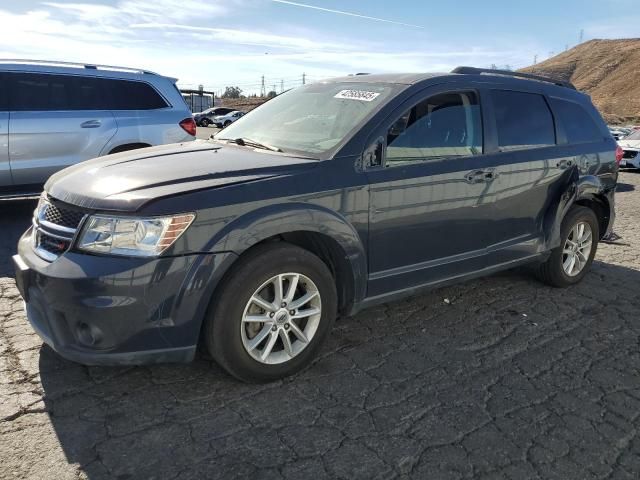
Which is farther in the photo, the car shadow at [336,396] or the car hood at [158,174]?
the car hood at [158,174]

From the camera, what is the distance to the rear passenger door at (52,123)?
6469 millimetres

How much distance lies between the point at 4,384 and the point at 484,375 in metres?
2.77

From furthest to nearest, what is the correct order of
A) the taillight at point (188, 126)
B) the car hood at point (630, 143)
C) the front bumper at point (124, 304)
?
the car hood at point (630, 143)
the taillight at point (188, 126)
the front bumper at point (124, 304)

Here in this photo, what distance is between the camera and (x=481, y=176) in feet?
13.2

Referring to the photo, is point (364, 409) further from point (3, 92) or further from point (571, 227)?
point (3, 92)

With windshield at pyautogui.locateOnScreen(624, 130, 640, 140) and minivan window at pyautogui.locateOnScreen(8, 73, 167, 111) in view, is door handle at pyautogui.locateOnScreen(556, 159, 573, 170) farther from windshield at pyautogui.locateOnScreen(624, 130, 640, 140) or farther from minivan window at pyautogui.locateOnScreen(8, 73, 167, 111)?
windshield at pyautogui.locateOnScreen(624, 130, 640, 140)

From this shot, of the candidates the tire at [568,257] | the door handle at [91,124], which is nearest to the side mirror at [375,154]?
the tire at [568,257]

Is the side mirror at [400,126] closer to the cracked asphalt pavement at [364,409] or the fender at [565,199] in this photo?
the cracked asphalt pavement at [364,409]

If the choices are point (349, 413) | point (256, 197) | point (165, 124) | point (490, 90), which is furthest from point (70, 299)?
point (165, 124)

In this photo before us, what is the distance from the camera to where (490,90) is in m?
4.25

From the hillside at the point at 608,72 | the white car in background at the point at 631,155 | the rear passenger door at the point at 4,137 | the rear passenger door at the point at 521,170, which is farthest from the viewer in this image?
the hillside at the point at 608,72

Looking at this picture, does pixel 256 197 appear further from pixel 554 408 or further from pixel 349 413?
pixel 554 408

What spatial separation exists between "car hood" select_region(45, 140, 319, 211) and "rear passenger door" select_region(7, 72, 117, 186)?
350 cm

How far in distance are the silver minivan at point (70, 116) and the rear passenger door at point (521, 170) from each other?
4.49m
